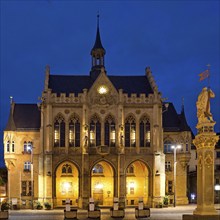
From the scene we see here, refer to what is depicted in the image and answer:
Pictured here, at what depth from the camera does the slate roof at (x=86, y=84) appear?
82162 millimetres

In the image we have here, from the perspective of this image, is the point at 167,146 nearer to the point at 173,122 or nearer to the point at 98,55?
the point at 173,122

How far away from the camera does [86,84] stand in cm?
8425

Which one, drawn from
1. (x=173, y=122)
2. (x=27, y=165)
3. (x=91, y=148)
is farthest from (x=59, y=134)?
(x=173, y=122)

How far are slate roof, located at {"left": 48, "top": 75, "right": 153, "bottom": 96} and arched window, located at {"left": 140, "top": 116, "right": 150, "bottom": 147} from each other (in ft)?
16.4

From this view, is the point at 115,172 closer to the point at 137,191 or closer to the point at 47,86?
the point at 137,191

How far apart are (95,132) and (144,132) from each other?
6.93 m

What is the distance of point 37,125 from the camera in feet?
270

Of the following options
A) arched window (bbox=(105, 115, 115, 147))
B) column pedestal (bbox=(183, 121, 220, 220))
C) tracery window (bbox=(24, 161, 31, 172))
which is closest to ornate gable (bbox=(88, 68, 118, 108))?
arched window (bbox=(105, 115, 115, 147))

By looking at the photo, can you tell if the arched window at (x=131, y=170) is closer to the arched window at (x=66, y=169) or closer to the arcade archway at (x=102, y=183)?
the arcade archway at (x=102, y=183)

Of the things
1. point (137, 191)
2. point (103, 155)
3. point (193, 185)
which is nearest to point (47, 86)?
point (103, 155)

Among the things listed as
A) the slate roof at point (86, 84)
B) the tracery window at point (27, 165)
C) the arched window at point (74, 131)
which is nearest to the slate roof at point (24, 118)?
the tracery window at point (27, 165)

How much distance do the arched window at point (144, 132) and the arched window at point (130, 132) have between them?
108 centimetres

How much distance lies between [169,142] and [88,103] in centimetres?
1508

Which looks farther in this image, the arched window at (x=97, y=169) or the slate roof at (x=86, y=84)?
the arched window at (x=97, y=169)
